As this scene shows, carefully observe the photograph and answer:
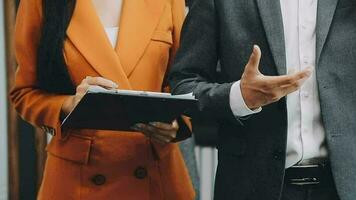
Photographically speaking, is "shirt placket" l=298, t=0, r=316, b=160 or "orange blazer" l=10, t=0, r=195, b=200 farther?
"orange blazer" l=10, t=0, r=195, b=200

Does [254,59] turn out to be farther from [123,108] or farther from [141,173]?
[141,173]

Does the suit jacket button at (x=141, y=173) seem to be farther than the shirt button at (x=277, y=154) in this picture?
Yes

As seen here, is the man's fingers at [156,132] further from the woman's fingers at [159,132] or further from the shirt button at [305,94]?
the shirt button at [305,94]

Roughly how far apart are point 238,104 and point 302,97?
0.62ft

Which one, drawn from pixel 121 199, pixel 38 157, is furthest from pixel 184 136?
pixel 38 157

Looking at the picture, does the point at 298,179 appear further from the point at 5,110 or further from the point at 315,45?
the point at 5,110

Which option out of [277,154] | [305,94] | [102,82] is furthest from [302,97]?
[102,82]

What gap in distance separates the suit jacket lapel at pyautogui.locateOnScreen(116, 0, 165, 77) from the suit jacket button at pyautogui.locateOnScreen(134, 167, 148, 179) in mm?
286

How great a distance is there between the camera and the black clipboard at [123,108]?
1503mm

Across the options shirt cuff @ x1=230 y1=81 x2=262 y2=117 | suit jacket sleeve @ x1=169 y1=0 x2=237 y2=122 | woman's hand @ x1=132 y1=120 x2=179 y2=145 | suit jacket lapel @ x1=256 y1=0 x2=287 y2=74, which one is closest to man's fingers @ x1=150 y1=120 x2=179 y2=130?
woman's hand @ x1=132 y1=120 x2=179 y2=145

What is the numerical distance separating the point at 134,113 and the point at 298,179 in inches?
18.0

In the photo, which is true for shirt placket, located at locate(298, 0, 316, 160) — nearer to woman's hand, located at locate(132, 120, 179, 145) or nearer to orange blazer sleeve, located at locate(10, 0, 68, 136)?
woman's hand, located at locate(132, 120, 179, 145)

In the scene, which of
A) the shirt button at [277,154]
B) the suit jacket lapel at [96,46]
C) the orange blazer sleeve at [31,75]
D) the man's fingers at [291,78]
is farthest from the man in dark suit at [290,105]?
the orange blazer sleeve at [31,75]

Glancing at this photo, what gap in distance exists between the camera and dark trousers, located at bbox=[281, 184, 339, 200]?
1559 millimetres
